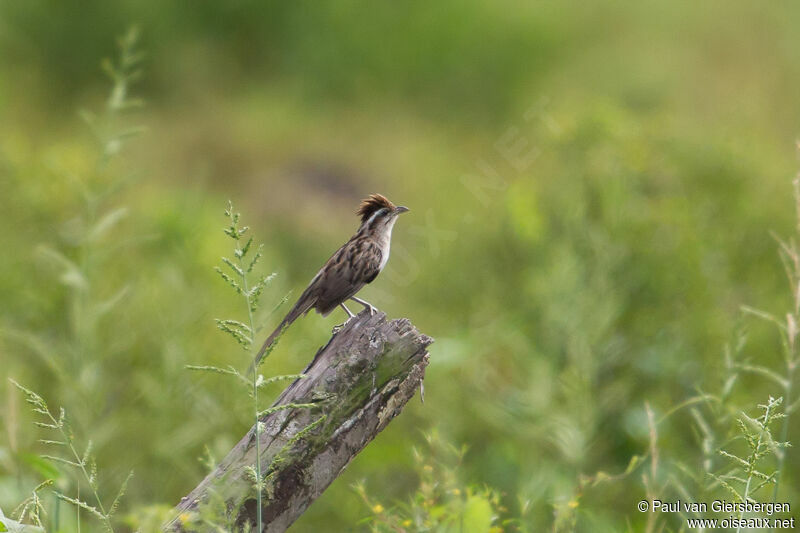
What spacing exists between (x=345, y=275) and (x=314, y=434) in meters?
1.35

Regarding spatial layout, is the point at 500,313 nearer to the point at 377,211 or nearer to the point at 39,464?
the point at 377,211

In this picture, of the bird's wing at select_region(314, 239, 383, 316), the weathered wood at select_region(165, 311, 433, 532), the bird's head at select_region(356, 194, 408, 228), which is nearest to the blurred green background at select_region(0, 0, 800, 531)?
the weathered wood at select_region(165, 311, 433, 532)

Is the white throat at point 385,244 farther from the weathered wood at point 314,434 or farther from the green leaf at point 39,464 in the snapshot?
the green leaf at point 39,464

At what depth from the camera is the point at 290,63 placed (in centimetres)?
1605

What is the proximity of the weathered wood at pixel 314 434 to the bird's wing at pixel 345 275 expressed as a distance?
3.56 feet

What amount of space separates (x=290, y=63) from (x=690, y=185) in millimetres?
10429

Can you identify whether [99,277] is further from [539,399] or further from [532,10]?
[532,10]

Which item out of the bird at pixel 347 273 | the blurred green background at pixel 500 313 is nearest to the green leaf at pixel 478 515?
the blurred green background at pixel 500 313

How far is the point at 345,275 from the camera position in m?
3.66

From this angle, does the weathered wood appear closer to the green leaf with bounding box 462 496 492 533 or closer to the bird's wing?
the green leaf with bounding box 462 496 492 533

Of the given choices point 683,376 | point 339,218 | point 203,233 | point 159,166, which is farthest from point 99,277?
point 159,166

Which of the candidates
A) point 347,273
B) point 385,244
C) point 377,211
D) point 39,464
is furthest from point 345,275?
point 39,464

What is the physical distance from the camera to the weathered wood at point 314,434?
2.31 m

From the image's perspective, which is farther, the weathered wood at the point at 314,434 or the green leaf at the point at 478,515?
the green leaf at the point at 478,515
